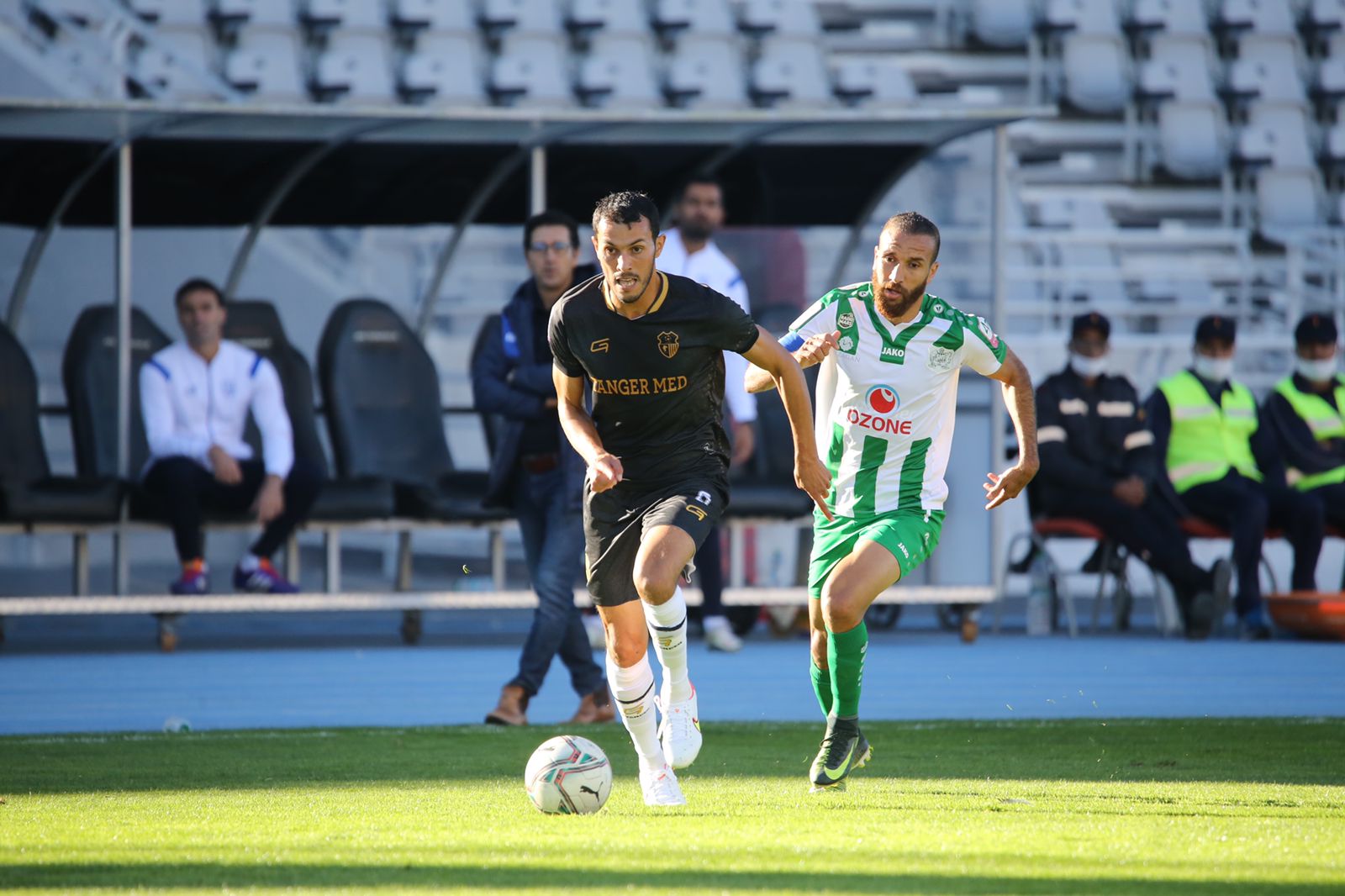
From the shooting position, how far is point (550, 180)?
12.5m

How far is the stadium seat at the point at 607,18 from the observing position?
2111 centimetres

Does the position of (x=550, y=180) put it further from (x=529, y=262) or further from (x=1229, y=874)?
(x=1229, y=874)

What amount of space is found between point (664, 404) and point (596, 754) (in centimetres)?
105

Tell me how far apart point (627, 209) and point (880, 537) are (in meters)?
1.30

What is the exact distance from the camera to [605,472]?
16.6 feet

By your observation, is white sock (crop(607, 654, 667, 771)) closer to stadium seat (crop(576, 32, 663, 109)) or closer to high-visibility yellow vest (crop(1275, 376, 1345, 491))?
high-visibility yellow vest (crop(1275, 376, 1345, 491))

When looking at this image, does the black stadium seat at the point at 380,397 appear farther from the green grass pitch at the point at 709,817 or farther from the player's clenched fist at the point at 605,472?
the player's clenched fist at the point at 605,472

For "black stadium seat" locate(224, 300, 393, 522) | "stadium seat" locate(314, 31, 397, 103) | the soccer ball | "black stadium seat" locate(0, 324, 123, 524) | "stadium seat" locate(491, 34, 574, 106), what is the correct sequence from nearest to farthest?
1. the soccer ball
2. "black stadium seat" locate(0, 324, 123, 524)
3. "black stadium seat" locate(224, 300, 393, 522)
4. "stadium seat" locate(314, 31, 397, 103)
5. "stadium seat" locate(491, 34, 574, 106)

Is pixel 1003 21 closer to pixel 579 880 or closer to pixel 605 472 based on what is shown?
pixel 605 472

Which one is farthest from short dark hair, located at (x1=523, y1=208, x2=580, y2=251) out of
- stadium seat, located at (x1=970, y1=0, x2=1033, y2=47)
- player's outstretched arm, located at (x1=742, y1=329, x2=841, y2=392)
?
stadium seat, located at (x1=970, y1=0, x2=1033, y2=47)

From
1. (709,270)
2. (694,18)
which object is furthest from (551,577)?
(694,18)

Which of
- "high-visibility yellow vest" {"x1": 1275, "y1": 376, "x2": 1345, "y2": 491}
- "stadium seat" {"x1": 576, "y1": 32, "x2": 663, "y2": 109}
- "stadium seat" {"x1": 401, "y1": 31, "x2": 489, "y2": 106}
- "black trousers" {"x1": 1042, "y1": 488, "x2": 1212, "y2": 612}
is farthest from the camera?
"stadium seat" {"x1": 576, "y1": 32, "x2": 663, "y2": 109}

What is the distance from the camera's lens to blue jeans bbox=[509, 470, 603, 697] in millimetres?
7441

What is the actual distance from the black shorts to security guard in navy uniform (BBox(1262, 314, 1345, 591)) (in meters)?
7.97
